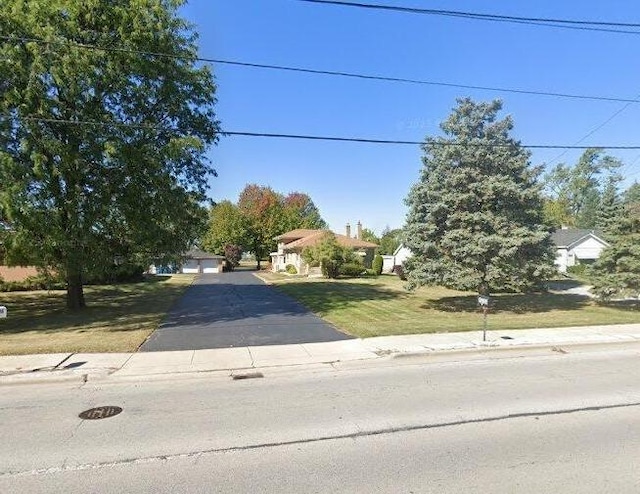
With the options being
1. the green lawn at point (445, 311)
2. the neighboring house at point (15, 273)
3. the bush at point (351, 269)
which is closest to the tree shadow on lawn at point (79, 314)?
the green lawn at point (445, 311)

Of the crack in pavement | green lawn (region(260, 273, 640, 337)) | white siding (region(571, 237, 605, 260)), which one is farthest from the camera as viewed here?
white siding (region(571, 237, 605, 260))

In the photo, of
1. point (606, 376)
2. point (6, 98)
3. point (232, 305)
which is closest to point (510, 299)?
point (232, 305)

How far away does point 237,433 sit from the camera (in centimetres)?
568

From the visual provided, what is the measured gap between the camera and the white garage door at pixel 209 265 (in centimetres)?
6047

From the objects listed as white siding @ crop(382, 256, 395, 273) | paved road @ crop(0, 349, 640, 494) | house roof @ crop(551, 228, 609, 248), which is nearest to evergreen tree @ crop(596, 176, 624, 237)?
paved road @ crop(0, 349, 640, 494)

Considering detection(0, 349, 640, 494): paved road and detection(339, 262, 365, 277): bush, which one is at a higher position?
detection(339, 262, 365, 277): bush

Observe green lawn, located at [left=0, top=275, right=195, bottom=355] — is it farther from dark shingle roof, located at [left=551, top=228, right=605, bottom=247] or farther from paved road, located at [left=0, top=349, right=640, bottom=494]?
dark shingle roof, located at [left=551, top=228, right=605, bottom=247]

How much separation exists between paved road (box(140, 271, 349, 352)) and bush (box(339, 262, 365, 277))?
63.9 feet

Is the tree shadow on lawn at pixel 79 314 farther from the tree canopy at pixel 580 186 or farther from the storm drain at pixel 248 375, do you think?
the tree canopy at pixel 580 186

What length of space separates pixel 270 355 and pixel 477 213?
31.5ft

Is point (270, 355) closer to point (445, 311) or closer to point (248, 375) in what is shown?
point (248, 375)

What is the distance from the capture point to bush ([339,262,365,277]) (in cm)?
3950

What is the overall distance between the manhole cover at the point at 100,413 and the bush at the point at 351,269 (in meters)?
32.7

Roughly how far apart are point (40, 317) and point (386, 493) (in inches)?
635
